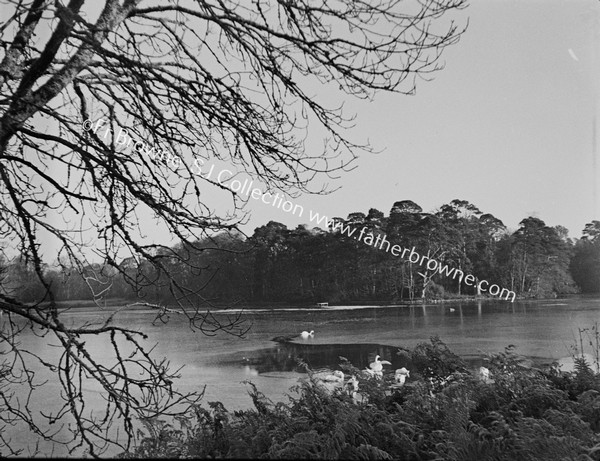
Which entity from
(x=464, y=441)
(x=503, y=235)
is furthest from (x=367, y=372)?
(x=503, y=235)

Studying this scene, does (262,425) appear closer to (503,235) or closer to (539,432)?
(539,432)

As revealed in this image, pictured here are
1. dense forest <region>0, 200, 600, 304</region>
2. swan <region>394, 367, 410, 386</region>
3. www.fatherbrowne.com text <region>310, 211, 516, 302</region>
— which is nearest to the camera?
swan <region>394, 367, 410, 386</region>

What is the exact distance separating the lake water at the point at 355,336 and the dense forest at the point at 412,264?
138 millimetres

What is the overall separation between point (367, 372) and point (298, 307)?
121 cm

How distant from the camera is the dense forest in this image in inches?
163

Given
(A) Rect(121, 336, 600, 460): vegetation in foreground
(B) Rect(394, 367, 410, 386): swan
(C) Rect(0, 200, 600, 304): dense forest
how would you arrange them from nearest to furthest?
(A) Rect(121, 336, 600, 460): vegetation in foreground < (B) Rect(394, 367, 410, 386): swan < (C) Rect(0, 200, 600, 304): dense forest

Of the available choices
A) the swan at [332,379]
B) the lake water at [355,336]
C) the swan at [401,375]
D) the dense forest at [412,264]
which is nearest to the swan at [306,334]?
the lake water at [355,336]

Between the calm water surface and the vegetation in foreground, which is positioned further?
the calm water surface

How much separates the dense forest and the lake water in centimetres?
14

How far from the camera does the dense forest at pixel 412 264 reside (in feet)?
13.6

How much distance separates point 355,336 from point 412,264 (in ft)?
2.55

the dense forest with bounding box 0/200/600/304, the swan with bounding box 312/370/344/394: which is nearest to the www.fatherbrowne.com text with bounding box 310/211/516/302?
the dense forest with bounding box 0/200/600/304

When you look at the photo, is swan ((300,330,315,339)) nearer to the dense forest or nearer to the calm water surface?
the calm water surface

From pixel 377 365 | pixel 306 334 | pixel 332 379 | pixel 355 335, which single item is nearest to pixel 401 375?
pixel 377 365
